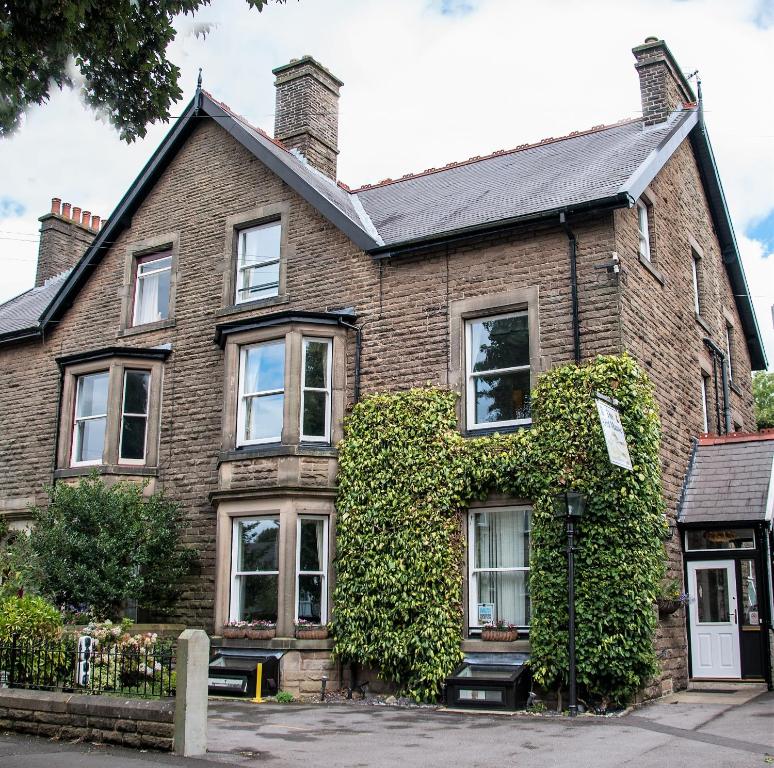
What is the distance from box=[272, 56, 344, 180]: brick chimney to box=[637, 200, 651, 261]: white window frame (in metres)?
7.25

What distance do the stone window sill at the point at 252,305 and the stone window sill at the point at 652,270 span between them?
6.44m

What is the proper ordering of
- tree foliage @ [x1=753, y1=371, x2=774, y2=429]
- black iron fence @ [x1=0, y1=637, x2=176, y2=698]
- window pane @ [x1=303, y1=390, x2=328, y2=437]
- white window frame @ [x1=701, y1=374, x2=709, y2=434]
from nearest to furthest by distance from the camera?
black iron fence @ [x1=0, y1=637, x2=176, y2=698]
window pane @ [x1=303, y1=390, x2=328, y2=437]
white window frame @ [x1=701, y1=374, x2=709, y2=434]
tree foliage @ [x1=753, y1=371, x2=774, y2=429]

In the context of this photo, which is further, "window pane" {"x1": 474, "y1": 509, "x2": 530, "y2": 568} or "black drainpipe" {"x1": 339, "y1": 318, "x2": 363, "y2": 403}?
"black drainpipe" {"x1": 339, "y1": 318, "x2": 363, "y2": 403}

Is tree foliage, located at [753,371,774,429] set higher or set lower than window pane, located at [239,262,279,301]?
higher

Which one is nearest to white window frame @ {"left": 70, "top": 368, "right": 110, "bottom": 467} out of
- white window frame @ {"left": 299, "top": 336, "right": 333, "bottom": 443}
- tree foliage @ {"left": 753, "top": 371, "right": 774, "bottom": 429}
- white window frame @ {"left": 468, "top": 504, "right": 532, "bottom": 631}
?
white window frame @ {"left": 299, "top": 336, "right": 333, "bottom": 443}

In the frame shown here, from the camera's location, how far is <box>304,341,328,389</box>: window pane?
16750mm

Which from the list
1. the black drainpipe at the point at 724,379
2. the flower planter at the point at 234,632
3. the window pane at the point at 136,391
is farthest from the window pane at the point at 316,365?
the black drainpipe at the point at 724,379

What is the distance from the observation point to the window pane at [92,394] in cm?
1934

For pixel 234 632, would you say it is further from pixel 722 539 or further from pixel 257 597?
pixel 722 539

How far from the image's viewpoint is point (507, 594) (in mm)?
14867

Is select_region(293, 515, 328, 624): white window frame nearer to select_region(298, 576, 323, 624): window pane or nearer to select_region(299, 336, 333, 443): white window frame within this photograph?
select_region(298, 576, 323, 624): window pane

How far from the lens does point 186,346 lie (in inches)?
742

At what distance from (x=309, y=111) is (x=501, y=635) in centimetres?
1228

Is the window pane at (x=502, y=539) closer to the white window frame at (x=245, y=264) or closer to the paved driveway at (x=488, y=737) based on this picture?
the paved driveway at (x=488, y=737)
